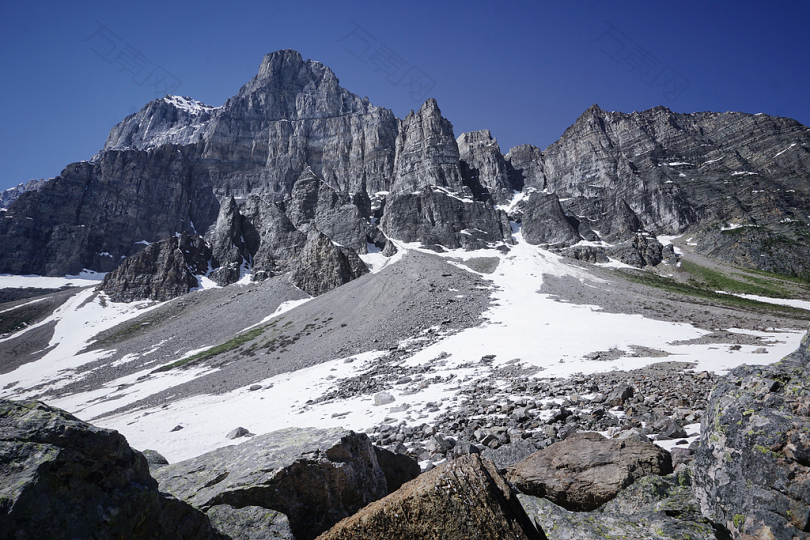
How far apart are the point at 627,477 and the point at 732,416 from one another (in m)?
1.83

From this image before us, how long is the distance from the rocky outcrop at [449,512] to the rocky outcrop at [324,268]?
9344 cm

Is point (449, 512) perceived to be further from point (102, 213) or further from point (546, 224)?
point (102, 213)

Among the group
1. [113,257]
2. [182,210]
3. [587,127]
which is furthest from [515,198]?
[113,257]

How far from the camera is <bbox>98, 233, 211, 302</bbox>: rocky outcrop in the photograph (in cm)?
12006

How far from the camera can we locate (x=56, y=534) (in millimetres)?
3121

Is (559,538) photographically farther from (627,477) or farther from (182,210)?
(182,210)

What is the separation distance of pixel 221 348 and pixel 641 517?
7045 cm

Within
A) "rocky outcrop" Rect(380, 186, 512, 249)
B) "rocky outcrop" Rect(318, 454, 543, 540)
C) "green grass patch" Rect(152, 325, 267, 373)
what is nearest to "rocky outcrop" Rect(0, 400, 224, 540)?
"rocky outcrop" Rect(318, 454, 543, 540)

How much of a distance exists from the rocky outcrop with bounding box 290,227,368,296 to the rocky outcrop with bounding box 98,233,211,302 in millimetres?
53501

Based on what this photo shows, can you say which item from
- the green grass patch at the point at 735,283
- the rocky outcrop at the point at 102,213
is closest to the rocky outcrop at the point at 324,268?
the green grass patch at the point at 735,283

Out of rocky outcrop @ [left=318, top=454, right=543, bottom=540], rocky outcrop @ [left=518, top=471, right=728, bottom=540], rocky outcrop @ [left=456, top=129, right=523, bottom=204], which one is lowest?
rocky outcrop @ [left=518, top=471, right=728, bottom=540]

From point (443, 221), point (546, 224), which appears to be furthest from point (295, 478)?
point (546, 224)

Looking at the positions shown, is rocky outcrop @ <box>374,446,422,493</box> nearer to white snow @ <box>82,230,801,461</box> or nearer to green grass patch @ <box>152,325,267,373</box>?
white snow @ <box>82,230,801,461</box>

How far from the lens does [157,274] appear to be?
410ft
